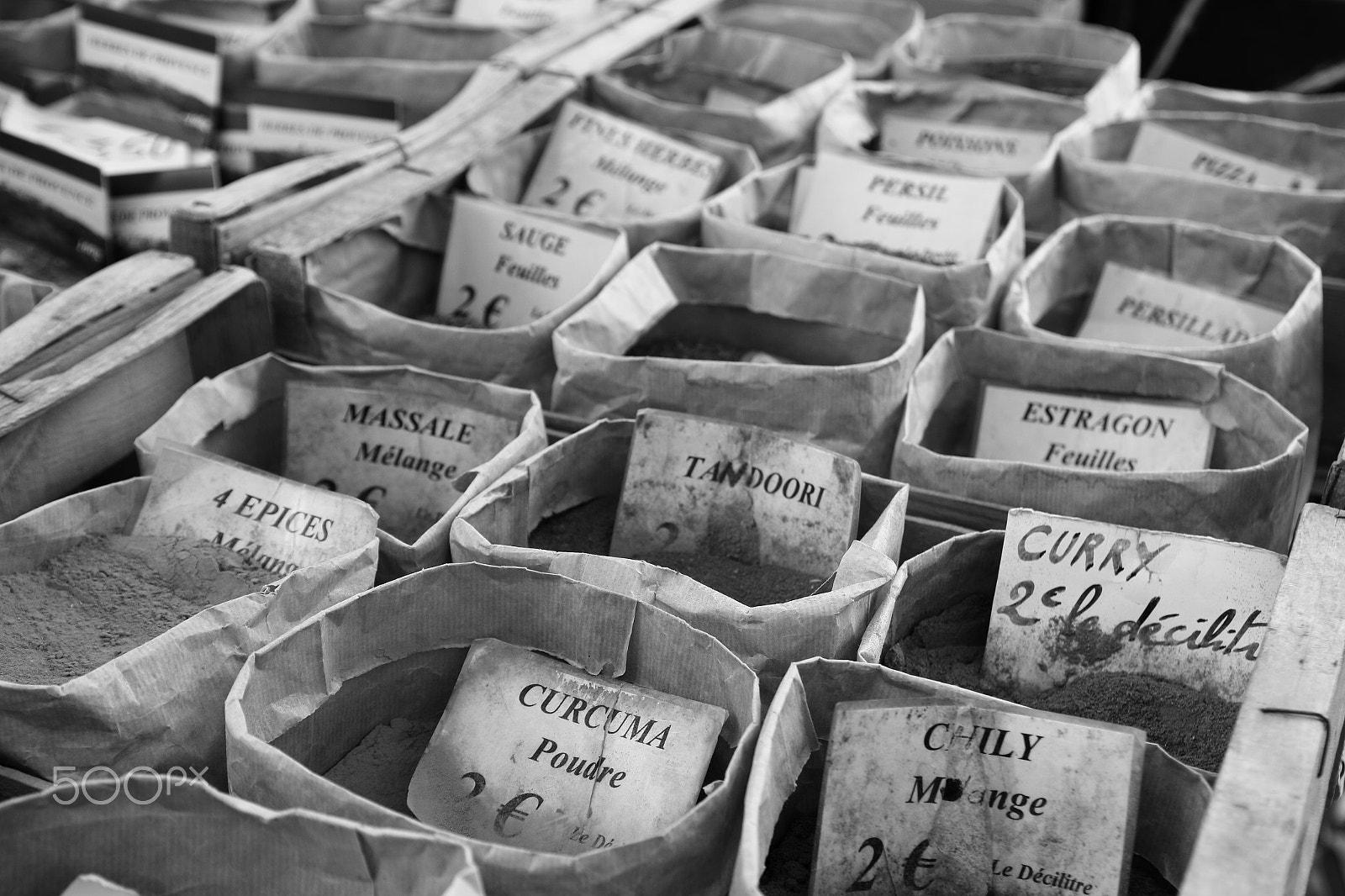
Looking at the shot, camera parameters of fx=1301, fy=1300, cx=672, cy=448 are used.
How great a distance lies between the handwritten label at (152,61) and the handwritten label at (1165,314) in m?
1.39

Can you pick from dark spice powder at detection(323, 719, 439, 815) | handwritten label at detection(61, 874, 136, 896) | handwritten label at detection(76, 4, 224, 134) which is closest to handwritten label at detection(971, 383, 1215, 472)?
dark spice powder at detection(323, 719, 439, 815)

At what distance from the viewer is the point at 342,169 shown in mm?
1651

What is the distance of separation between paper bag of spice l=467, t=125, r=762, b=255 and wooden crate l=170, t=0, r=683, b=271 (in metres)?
0.04

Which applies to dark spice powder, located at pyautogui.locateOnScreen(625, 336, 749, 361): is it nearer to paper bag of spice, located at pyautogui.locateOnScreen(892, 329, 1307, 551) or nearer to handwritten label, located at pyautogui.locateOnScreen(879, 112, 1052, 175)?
paper bag of spice, located at pyautogui.locateOnScreen(892, 329, 1307, 551)

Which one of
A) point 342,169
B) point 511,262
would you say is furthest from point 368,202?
point 511,262

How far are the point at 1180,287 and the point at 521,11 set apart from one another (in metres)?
1.33

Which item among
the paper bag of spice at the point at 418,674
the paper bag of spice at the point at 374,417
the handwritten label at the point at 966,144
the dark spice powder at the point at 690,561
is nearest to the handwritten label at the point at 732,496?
the dark spice powder at the point at 690,561

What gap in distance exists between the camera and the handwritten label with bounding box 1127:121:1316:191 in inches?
72.9

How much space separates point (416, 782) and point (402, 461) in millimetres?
420

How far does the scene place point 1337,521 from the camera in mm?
1066

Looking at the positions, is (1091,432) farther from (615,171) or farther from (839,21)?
(839,21)

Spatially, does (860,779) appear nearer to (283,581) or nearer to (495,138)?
(283,581)

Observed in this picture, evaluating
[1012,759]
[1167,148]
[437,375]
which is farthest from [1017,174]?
[1012,759]

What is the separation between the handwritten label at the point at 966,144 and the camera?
6.41 feet
